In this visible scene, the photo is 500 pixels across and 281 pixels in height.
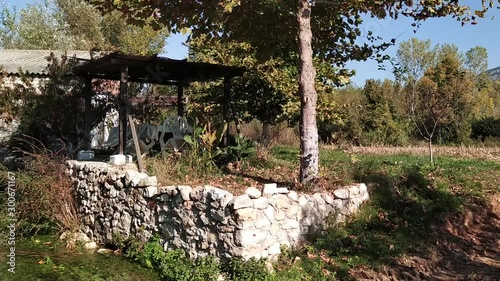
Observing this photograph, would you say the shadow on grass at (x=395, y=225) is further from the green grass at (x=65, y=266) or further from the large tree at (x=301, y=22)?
the green grass at (x=65, y=266)

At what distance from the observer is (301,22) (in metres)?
7.10

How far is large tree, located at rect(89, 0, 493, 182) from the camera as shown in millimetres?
6965

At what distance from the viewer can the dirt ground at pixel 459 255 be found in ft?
19.9

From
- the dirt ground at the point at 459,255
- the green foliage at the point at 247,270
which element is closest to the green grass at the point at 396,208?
the dirt ground at the point at 459,255

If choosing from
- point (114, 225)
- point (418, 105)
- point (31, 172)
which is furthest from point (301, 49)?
point (418, 105)

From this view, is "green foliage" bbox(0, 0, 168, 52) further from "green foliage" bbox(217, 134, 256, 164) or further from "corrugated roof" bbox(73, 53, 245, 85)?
"green foliage" bbox(217, 134, 256, 164)

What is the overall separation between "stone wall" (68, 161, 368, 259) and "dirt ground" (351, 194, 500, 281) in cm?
113

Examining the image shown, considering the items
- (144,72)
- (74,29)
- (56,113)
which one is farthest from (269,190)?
(74,29)

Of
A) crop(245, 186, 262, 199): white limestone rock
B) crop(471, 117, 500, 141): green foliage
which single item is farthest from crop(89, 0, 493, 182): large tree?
crop(471, 117, 500, 141): green foliage

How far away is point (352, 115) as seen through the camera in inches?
816

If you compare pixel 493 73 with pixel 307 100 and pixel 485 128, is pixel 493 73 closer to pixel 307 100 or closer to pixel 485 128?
pixel 485 128

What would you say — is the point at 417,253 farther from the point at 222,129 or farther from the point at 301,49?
the point at 222,129

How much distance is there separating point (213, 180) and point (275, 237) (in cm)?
168

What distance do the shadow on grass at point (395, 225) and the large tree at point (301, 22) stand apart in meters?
1.10
